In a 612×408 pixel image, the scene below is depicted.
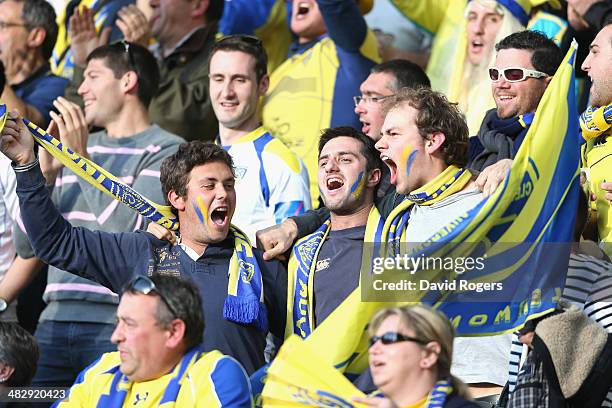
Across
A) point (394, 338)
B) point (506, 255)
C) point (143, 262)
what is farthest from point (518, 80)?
point (394, 338)

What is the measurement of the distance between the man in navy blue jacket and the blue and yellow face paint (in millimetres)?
853

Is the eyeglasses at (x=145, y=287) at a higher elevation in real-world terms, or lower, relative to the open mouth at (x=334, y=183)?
lower

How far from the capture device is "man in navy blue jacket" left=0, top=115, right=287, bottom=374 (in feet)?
22.3

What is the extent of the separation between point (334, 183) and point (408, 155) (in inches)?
18.3

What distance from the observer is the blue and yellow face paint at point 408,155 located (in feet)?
22.7

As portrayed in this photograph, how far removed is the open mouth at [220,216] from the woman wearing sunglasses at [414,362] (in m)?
1.79

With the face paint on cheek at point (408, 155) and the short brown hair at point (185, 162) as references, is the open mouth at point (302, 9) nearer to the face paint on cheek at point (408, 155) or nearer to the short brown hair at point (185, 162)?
the short brown hair at point (185, 162)

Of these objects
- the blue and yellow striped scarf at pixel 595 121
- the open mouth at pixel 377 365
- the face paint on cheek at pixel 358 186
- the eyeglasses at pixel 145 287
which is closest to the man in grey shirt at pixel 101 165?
the face paint on cheek at pixel 358 186

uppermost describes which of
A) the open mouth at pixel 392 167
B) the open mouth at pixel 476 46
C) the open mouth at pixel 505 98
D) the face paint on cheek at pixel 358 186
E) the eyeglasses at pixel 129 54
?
the open mouth at pixel 476 46

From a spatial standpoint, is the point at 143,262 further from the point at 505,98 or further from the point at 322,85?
the point at 322,85

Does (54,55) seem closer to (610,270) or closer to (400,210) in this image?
(400,210)

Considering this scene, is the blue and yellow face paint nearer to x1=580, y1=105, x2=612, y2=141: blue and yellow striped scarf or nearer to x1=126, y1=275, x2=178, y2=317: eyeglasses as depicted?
x1=580, y1=105, x2=612, y2=141: blue and yellow striped scarf

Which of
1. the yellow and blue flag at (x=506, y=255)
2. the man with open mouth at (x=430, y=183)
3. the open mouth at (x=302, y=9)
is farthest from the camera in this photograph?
the open mouth at (x=302, y=9)

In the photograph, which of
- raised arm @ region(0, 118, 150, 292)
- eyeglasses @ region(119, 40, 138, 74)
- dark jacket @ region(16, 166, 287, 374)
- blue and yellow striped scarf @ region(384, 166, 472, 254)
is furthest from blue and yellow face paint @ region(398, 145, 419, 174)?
eyeglasses @ region(119, 40, 138, 74)
